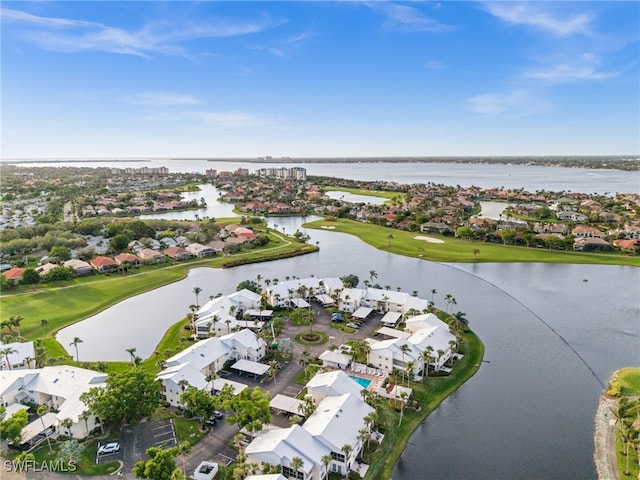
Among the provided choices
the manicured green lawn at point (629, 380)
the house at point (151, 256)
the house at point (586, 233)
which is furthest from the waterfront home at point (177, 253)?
the house at point (586, 233)

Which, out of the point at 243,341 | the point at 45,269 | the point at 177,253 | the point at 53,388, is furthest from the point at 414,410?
the point at 45,269

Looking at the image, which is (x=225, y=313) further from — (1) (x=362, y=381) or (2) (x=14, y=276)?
(2) (x=14, y=276)

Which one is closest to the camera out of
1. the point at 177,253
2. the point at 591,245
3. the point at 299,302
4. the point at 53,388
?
the point at 53,388

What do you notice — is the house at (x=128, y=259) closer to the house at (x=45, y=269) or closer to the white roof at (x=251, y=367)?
the house at (x=45, y=269)

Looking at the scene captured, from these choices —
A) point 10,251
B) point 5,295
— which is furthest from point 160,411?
point 10,251

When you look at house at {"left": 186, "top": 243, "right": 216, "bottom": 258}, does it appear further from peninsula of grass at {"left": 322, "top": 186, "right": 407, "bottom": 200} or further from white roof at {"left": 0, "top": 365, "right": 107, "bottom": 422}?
peninsula of grass at {"left": 322, "top": 186, "right": 407, "bottom": 200}

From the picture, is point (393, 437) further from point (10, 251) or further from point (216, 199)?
point (216, 199)
